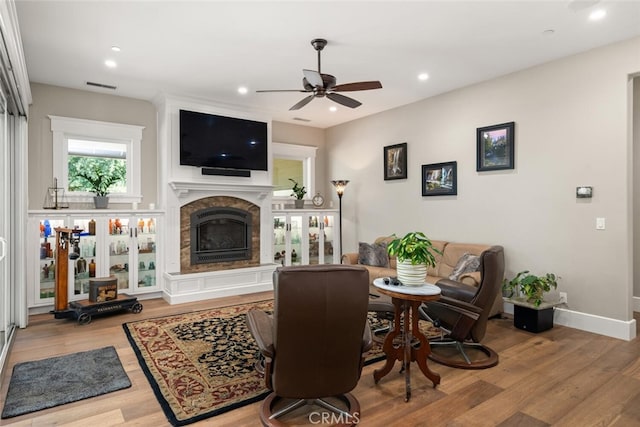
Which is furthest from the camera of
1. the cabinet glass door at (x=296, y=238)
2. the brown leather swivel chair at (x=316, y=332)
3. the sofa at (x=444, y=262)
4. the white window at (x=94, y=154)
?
the cabinet glass door at (x=296, y=238)

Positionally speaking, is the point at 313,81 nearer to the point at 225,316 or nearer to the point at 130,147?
the point at 225,316

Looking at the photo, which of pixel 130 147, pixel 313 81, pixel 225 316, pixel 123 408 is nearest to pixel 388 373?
pixel 123 408

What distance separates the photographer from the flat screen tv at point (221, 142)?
550 cm

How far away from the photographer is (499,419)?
92.9 inches

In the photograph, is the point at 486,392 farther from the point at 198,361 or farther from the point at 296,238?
the point at 296,238

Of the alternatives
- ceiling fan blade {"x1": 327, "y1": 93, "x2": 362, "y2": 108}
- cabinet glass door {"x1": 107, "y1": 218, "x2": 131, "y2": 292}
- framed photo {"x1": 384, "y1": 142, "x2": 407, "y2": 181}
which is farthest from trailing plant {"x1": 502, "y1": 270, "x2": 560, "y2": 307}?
cabinet glass door {"x1": 107, "y1": 218, "x2": 131, "y2": 292}

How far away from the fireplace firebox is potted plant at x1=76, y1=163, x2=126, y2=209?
1.22 metres

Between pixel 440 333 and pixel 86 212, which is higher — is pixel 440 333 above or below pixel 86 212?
below

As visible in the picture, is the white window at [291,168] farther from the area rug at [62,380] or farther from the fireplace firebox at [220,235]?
the area rug at [62,380]

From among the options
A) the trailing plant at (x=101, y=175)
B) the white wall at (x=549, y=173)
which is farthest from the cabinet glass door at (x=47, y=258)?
the white wall at (x=549, y=173)

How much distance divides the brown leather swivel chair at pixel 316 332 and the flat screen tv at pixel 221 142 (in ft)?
12.9

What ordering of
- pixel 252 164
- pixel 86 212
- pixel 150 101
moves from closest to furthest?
pixel 86 212, pixel 150 101, pixel 252 164

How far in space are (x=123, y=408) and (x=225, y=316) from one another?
205cm

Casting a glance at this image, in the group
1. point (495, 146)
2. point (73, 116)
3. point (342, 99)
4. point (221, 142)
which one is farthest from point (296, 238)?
point (73, 116)
